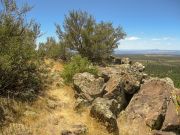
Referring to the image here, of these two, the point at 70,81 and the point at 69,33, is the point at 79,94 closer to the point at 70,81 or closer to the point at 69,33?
the point at 70,81

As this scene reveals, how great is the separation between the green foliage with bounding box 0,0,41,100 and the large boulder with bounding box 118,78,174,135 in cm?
584

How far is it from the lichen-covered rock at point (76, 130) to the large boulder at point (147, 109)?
8.79ft

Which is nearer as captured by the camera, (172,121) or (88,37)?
(172,121)

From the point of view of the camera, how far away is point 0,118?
12.2 metres

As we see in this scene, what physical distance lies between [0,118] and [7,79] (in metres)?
3.00

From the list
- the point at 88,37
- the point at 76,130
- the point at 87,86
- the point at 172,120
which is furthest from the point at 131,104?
the point at 88,37

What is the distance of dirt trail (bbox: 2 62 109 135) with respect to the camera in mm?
11909

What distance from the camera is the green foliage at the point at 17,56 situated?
1373 centimetres

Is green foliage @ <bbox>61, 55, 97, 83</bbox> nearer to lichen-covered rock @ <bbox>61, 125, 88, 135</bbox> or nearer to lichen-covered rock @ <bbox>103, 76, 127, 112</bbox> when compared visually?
lichen-covered rock @ <bbox>103, 76, 127, 112</bbox>

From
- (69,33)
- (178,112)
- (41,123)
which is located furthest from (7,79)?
(69,33)

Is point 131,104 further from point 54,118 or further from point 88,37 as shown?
point 88,37

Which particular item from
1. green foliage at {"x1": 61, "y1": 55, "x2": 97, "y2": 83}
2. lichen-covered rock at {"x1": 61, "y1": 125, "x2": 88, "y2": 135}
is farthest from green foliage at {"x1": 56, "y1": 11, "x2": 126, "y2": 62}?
lichen-covered rock at {"x1": 61, "y1": 125, "x2": 88, "y2": 135}

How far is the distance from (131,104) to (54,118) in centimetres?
569

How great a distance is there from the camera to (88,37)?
30500mm
